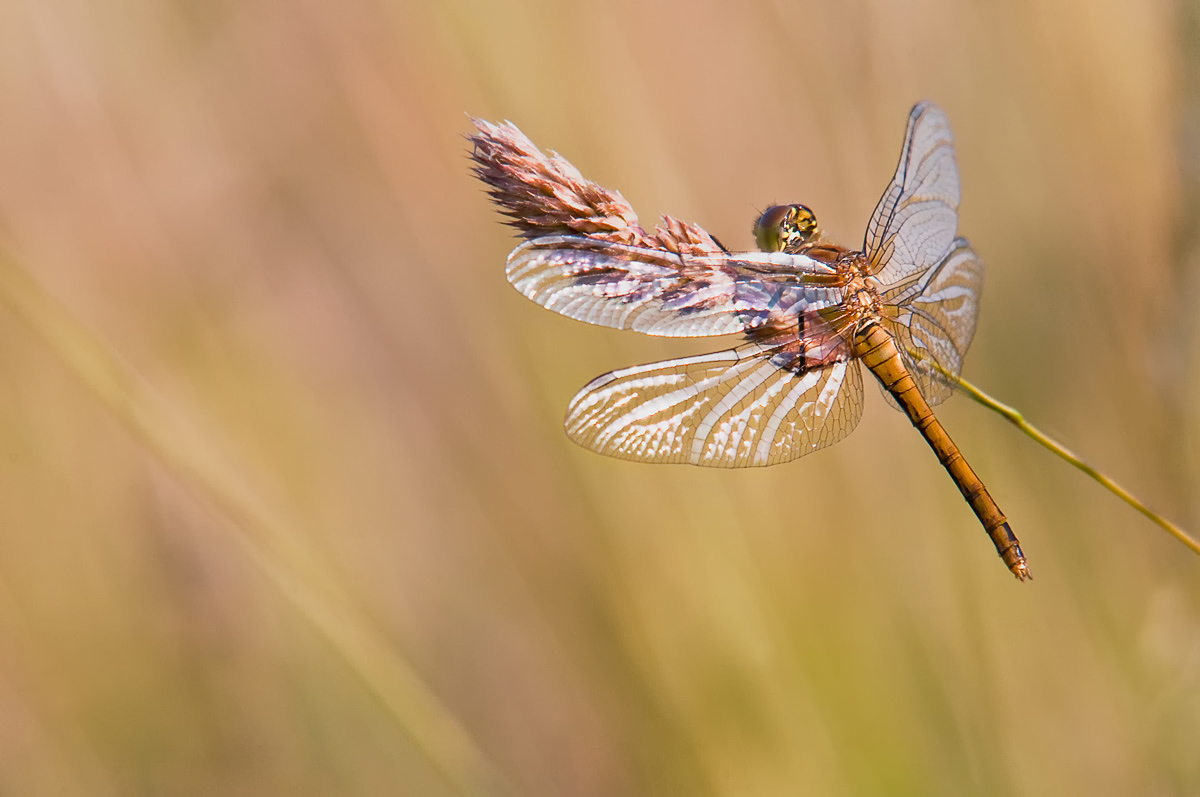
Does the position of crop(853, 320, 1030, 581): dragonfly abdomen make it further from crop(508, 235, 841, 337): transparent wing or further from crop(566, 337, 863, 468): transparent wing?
crop(508, 235, 841, 337): transparent wing

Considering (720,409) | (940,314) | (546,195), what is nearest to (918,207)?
(940,314)

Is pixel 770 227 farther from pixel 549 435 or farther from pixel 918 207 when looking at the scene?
pixel 549 435

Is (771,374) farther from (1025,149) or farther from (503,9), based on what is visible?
(1025,149)

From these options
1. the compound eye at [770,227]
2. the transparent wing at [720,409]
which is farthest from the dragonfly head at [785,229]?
the transparent wing at [720,409]

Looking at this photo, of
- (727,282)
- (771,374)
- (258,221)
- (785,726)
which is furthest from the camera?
(258,221)

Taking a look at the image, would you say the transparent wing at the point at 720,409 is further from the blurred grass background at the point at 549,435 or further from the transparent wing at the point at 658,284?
the blurred grass background at the point at 549,435

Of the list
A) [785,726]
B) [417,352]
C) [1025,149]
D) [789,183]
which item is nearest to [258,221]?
[417,352]

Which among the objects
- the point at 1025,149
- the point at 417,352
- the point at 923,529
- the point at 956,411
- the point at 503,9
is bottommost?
the point at 923,529

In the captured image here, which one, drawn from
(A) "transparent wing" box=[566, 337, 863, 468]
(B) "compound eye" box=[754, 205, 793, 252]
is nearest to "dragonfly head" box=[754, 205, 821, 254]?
(B) "compound eye" box=[754, 205, 793, 252]
